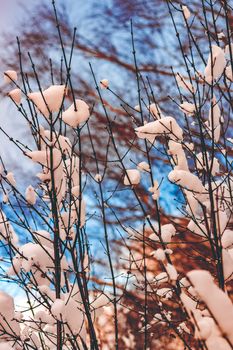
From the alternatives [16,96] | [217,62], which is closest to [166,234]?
[217,62]

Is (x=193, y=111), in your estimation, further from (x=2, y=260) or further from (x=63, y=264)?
(x=2, y=260)

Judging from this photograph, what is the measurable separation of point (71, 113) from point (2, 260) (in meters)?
0.96

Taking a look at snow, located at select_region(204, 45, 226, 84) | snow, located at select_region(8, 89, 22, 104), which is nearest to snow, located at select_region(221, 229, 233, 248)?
snow, located at select_region(204, 45, 226, 84)

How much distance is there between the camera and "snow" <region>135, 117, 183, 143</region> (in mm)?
2570

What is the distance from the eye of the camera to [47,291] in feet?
8.81

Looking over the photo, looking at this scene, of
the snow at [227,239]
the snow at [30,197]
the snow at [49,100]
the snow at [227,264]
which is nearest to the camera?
the snow at [227,264]

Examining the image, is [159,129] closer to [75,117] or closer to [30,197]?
[75,117]

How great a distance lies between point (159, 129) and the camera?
102 inches

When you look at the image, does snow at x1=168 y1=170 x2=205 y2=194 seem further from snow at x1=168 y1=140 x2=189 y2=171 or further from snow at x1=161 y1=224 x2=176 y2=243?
snow at x1=161 y1=224 x2=176 y2=243

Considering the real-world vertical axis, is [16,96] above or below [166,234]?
above

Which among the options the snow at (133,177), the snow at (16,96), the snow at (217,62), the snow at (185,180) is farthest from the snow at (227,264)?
the snow at (16,96)

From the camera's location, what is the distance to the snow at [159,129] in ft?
8.43

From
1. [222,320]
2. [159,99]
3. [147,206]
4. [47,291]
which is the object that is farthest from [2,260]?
[159,99]

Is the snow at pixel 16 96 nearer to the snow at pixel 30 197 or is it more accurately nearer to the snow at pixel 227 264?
the snow at pixel 30 197
